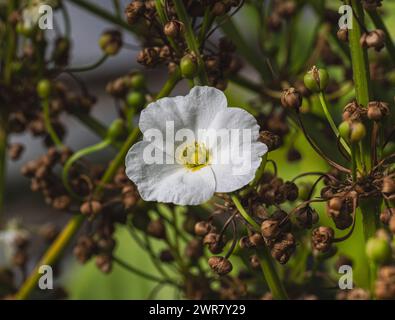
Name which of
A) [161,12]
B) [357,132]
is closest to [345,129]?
[357,132]

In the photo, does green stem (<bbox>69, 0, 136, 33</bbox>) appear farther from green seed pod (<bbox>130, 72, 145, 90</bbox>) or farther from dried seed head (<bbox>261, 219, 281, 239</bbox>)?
dried seed head (<bbox>261, 219, 281, 239</bbox>)

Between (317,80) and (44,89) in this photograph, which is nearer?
(317,80)

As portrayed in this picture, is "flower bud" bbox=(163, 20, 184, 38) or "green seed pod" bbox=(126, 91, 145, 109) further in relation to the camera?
"green seed pod" bbox=(126, 91, 145, 109)

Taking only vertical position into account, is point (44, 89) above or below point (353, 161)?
above

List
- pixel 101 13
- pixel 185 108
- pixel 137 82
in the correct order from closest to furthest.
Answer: pixel 185 108 < pixel 137 82 < pixel 101 13

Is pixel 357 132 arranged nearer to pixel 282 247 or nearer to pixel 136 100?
pixel 282 247

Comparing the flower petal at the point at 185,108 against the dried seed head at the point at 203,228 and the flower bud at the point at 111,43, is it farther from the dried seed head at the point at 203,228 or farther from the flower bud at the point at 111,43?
the flower bud at the point at 111,43

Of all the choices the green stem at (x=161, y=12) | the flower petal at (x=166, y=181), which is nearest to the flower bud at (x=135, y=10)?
the green stem at (x=161, y=12)

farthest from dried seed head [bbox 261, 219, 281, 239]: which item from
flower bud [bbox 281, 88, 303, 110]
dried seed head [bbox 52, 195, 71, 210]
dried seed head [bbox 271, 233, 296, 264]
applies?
dried seed head [bbox 52, 195, 71, 210]
